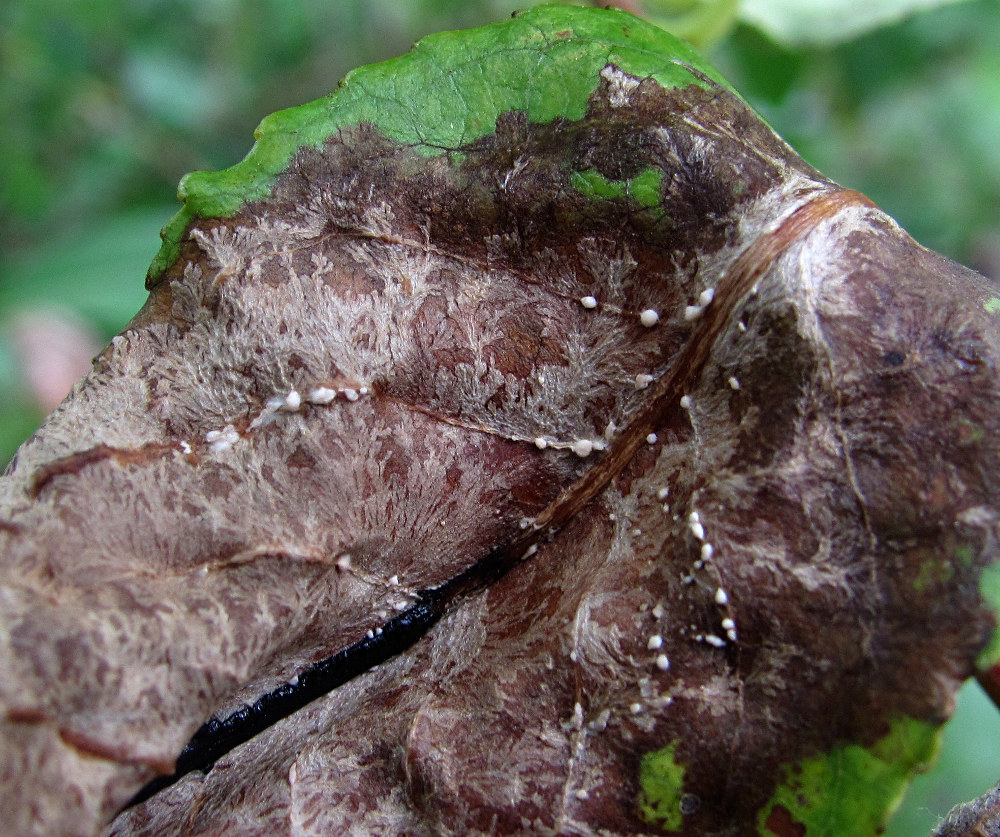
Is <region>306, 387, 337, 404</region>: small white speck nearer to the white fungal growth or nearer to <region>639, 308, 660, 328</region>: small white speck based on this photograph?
the white fungal growth

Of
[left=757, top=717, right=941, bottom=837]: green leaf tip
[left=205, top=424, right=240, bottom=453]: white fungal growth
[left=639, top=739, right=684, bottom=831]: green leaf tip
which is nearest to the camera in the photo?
[left=757, top=717, right=941, bottom=837]: green leaf tip

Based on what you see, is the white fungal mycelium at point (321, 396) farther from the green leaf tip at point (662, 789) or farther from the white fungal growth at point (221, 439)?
the green leaf tip at point (662, 789)

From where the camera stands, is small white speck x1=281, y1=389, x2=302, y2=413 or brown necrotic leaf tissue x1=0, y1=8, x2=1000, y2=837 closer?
brown necrotic leaf tissue x1=0, y1=8, x2=1000, y2=837

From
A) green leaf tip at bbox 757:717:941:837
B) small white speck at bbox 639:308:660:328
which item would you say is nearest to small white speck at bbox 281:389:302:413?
small white speck at bbox 639:308:660:328

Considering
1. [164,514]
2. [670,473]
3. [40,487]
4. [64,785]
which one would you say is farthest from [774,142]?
[64,785]

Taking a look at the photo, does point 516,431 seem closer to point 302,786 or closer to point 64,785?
point 302,786

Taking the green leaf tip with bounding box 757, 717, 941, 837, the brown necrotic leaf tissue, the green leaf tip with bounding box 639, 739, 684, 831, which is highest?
the brown necrotic leaf tissue

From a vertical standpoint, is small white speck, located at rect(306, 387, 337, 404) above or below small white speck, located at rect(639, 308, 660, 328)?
above
